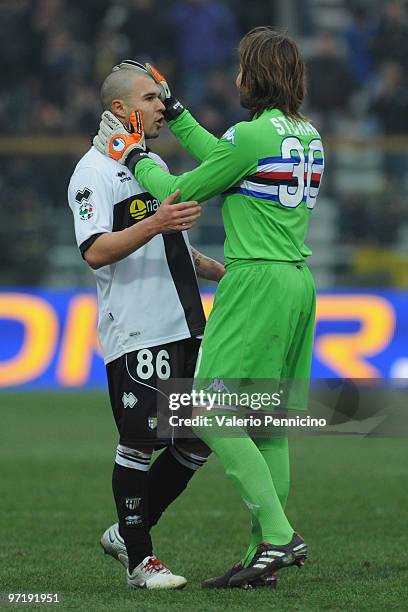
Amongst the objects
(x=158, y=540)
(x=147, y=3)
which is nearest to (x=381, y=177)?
(x=147, y=3)

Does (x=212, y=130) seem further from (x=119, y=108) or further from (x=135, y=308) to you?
(x=135, y=308)

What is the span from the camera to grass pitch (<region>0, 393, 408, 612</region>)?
5016 millimetres

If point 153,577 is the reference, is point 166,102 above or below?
above

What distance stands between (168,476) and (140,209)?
114 centimetres

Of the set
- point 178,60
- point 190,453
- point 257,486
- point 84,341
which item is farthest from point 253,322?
point 178,60

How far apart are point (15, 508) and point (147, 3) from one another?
10.4 meters

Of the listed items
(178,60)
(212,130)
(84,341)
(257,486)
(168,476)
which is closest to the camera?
(257,486)

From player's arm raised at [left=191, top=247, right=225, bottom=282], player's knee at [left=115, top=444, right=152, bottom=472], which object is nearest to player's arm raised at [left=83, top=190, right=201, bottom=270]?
player's arm raised at [left=191, top=247, right=225, bottom=282]

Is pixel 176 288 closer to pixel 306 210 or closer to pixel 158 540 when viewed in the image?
pixel 306 210

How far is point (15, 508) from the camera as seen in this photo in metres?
7.43

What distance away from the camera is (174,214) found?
16.4ft

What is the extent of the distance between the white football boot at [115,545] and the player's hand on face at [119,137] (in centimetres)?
158

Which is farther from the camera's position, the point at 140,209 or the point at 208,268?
the point at 208,268

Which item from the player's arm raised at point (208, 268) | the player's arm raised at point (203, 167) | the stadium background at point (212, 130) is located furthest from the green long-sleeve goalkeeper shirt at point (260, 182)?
the stadium background at point (212, 130)
